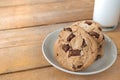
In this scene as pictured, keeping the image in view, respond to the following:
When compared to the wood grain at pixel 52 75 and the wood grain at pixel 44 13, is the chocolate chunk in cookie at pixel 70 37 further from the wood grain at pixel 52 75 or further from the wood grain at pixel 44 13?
the wood grain at pixel 44 13

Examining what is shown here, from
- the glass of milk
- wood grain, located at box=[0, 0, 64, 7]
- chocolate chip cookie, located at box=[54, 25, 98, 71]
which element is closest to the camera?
chocolate chip cookie, located at box=[54, 25, 98, 71]

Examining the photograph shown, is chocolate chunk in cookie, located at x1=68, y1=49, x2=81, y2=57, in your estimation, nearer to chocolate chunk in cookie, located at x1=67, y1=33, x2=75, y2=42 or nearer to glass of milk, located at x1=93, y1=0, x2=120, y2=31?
chocolate chunk in cookie, located at x1=67, y1=33, x2=75, y2=42

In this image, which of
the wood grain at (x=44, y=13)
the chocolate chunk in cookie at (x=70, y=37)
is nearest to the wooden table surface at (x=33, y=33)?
the wood grain at (x=44, y=13)

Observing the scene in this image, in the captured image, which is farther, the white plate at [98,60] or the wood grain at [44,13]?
the wood grain at [44,13]

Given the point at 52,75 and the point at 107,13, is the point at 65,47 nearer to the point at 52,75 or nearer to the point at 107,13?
the point at 52,75

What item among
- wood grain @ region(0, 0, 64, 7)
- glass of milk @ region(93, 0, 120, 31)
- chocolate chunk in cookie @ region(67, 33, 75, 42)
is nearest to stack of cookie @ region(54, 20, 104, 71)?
chocolate chunk in cookie @ region(67, 33, 75, 42)

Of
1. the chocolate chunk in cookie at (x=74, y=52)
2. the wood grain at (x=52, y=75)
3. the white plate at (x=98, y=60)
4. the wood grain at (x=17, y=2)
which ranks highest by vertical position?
the wood grain at (x=17, y=2)

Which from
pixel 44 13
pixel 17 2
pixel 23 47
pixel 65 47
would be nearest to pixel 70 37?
pixel 65 47
